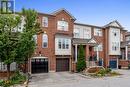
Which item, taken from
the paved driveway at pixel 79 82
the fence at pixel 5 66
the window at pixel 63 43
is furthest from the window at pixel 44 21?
the paved driveway at pixel 79 82

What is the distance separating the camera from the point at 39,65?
37.5 metres

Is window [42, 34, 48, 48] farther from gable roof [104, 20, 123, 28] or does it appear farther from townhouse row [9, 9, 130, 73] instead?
gable roof [104, 20, 123, 28]

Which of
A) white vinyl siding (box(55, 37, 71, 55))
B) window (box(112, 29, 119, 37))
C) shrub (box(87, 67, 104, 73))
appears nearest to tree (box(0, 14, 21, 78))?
white vinyl siding (box(55, 37, 71, 55))

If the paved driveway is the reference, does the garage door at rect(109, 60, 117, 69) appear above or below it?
above

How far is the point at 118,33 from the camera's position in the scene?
4897 cm

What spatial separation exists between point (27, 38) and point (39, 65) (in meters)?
11.7

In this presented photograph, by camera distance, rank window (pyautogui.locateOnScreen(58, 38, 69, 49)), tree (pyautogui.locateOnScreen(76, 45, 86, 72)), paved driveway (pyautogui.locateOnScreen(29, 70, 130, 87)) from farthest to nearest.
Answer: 1. window (pyautogui.locateOnScreen(58, 38, 69, 49))
2. tree (pyautogui.locateOnScreen(76, 45, 86, 72))
3. paved driveway (pyautogui.locateOnScreen(29, 70, 130, 87))

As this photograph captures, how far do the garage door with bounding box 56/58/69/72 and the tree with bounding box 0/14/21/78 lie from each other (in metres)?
14.5

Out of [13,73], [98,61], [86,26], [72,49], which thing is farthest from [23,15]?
[98,61]

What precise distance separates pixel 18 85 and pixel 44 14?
660 inches

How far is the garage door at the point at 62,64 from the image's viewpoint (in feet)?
131

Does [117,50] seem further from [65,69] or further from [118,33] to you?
[65,69]

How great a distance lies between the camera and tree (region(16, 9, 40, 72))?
86.8 ft

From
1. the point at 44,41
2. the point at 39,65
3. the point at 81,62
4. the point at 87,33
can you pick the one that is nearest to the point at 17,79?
the point at 39,65
